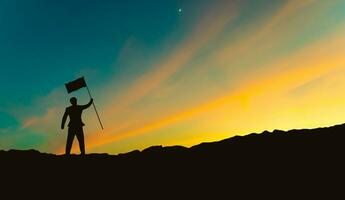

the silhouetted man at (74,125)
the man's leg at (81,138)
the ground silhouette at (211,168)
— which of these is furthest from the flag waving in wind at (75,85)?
the ground silhouette at (211,168)

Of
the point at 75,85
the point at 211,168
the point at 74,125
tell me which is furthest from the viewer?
the point at 75,85

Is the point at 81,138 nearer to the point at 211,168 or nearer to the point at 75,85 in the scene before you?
the point at 75,85

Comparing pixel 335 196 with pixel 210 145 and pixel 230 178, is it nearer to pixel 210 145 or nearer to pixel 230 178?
pixel 230 178

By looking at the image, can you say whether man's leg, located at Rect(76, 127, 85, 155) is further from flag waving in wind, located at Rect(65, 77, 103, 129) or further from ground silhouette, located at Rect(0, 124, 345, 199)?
flag waving in wind, located at Rect(65, 77, 103, 129)

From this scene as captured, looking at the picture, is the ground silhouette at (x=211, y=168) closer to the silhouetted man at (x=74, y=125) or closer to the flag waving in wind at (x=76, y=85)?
the silhouetted man at (x=74, y=125)

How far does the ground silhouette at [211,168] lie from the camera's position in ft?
42.3

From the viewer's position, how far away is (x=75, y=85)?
56.2ft

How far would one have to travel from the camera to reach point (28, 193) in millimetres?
12430

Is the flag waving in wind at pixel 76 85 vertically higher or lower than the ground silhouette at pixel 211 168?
higher

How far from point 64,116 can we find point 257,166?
24.8 ft

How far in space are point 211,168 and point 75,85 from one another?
7.08m

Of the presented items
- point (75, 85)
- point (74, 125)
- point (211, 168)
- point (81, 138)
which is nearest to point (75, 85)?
point (75, 85)

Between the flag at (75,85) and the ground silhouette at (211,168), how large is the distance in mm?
3183

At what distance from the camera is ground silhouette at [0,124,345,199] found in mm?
12891
